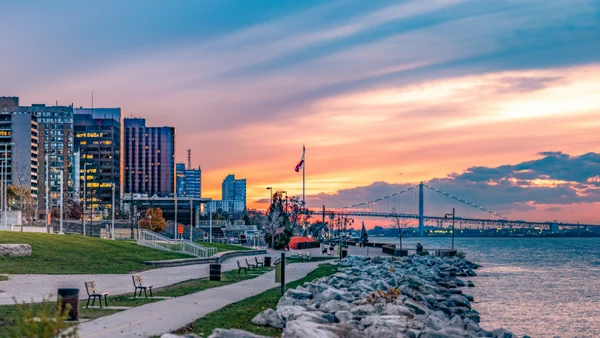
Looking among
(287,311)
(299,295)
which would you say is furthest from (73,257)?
(287,311)

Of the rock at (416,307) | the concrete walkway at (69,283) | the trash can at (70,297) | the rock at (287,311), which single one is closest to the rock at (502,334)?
the rock at (416,307)

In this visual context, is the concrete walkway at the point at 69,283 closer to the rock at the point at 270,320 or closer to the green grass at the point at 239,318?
the green grass at the point at 239,318

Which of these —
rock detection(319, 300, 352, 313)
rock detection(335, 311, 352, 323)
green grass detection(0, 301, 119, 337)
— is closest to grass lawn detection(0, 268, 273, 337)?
green grass detection(0, 301, 119, 337)

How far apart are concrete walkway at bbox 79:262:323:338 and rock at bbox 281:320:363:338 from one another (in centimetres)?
415

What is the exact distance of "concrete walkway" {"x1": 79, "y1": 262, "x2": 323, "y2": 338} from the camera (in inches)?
898

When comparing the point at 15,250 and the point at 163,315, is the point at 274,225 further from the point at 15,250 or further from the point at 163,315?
the point at 163,315

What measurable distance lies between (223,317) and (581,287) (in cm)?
5692

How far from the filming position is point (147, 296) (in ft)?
113

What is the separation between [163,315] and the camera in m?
26.7

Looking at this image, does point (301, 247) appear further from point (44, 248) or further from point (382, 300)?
point (382, 300)

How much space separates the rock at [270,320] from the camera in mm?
24688

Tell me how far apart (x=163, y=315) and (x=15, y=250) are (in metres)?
28.4

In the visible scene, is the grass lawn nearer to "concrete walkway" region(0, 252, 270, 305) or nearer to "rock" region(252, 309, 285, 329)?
"concrete walkway" region(0, 252, 270, 305)

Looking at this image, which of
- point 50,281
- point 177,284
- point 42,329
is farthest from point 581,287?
point 42,329
